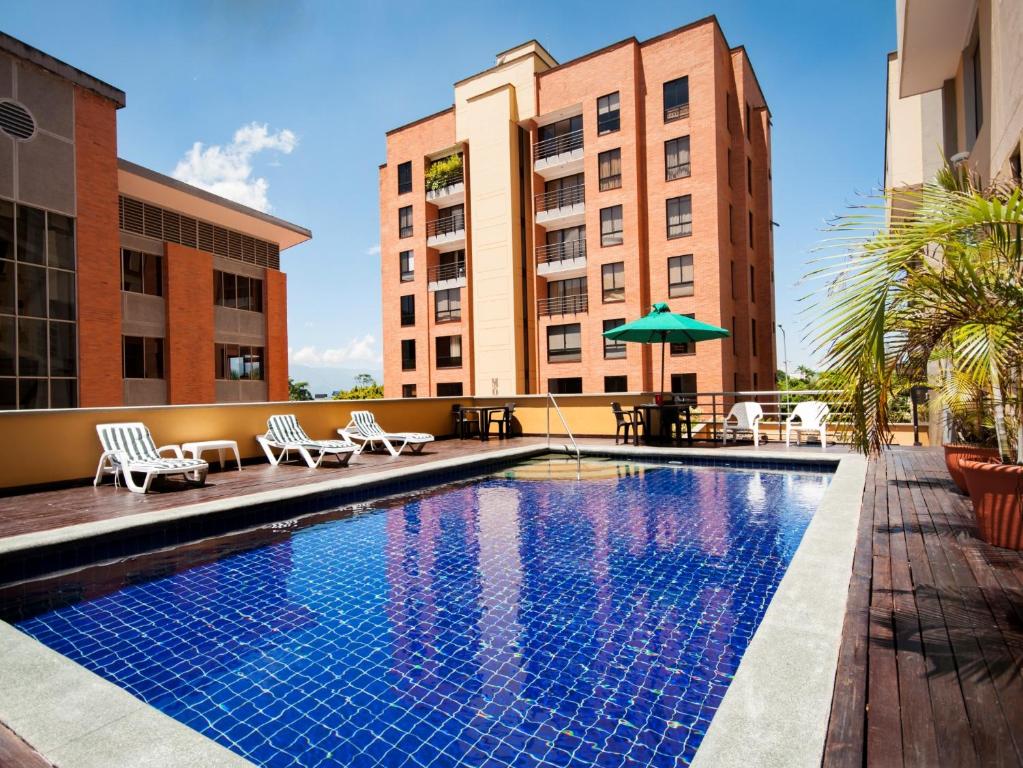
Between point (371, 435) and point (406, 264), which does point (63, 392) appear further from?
point (406, 264)

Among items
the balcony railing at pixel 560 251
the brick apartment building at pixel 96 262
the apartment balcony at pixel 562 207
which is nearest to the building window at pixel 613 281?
the balcony railing at pixel 560 251

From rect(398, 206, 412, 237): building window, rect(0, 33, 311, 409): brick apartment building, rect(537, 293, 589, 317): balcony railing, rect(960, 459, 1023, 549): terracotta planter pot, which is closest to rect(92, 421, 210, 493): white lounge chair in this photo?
rect(960, 459, 1023, 549): terracotta planter pot

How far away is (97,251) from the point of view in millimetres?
16688

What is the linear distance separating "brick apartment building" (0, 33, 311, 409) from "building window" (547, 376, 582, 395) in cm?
1317

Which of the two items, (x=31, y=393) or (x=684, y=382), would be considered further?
(x=684, y=382)

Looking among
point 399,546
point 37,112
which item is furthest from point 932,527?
point 37,112

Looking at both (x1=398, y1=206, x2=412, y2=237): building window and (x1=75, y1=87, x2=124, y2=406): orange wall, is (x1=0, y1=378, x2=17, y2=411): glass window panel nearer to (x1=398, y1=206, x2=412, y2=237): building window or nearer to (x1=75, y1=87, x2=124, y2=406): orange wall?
(x1=75, y1=87, x2=124, y2=406): orange wall

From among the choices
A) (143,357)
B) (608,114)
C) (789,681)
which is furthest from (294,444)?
(608,114)

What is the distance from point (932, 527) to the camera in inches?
187

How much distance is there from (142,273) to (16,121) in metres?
5.64

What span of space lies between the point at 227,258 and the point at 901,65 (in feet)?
72.2

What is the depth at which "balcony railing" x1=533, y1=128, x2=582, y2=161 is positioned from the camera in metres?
26.3

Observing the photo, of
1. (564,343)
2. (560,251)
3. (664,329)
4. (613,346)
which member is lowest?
(664,329)

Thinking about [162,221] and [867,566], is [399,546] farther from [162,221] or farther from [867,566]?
[162,221]
